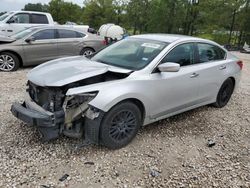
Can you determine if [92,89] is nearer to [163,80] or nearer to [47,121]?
[47,121]

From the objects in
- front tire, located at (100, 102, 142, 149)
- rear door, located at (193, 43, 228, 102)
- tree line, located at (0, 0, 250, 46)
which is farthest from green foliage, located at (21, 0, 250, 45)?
front tire, located at (100, 102, 142, 149)

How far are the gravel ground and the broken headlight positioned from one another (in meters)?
0.62

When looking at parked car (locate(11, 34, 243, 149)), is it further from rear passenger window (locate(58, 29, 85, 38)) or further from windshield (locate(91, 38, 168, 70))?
rear passenger window (locate(58, 29, 85, 38))

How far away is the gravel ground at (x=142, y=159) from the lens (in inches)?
113

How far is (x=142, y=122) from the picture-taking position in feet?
12.1

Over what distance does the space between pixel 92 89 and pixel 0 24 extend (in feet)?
37.2

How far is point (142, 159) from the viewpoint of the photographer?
129 inches

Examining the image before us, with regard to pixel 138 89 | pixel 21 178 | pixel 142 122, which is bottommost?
pixel 21 178

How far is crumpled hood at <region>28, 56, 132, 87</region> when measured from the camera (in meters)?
3.19

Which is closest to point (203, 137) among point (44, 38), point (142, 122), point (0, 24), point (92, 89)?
point (142, 122)

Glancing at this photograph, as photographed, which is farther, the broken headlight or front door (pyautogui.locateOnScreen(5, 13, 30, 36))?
front door (pyautogui.locateOnScreen(5, 13, 30, 36))

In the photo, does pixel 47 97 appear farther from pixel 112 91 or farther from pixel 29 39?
pixel 29 39

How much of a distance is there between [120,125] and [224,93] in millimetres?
2766

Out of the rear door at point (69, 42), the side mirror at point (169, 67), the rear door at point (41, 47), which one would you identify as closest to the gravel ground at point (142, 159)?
the side mirror at point (169, 67)
